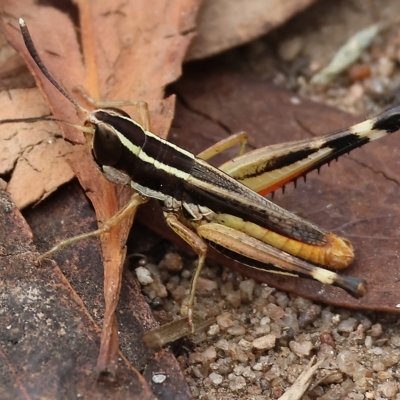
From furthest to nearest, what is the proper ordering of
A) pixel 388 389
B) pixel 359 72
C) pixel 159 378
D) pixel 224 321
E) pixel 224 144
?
pixel 359 72 < pixel 224 144 < pixel 224 321 < pixel 388 389 < pixel 159 378

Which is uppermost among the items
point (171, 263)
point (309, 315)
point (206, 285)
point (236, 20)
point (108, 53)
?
point (108, 53)

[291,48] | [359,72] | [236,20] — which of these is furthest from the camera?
[291,48]

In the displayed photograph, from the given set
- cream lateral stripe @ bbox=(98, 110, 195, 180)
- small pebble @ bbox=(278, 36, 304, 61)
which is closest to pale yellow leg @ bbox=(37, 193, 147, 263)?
cream lateral stripe @ bbox=(98, 110, 195, 180)

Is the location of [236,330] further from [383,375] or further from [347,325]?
[383,375]

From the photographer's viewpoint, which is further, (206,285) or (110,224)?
(206,285)

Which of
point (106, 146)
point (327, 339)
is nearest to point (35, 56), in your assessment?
point (106, 146)

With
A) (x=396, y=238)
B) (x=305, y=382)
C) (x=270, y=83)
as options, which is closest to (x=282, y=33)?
(x=270, y=83)

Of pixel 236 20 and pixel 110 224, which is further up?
pixel 236 20
